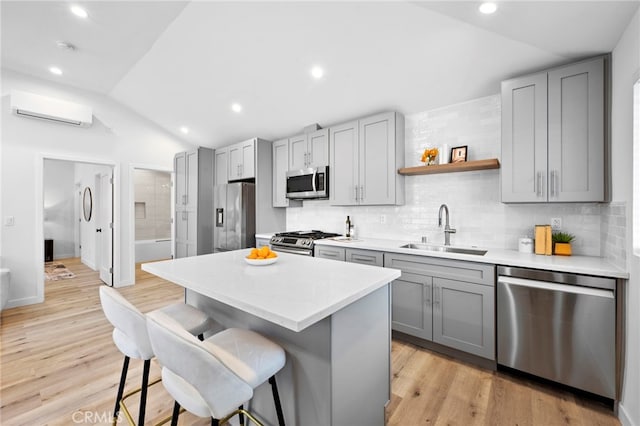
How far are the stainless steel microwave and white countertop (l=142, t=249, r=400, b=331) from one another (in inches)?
67.8

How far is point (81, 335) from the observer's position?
2844mm

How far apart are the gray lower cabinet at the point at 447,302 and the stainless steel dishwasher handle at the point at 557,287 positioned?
0.11 meters

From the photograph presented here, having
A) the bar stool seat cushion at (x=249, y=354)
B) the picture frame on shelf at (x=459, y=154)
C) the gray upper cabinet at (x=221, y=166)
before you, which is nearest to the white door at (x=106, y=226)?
the gray upper cabinet at (x=221, y=166)

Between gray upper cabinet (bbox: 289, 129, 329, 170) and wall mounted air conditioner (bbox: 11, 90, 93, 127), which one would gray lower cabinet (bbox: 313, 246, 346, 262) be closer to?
gray upper cabinet (bbox: 289, 129, 329, 170)

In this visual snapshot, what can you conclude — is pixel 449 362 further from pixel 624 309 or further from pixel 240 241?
pixel 240 241

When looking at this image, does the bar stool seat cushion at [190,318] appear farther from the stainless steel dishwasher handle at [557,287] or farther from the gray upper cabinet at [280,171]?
the gray upper cabinet at [280,171]

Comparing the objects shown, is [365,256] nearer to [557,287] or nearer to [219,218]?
[557,287]

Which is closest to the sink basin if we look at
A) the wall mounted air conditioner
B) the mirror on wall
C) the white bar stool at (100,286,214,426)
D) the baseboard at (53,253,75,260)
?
the white bar stool at (100,286,214,426)

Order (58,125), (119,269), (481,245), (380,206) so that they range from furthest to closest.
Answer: (119,269) < (58,125) < (380,206) < (481,245)

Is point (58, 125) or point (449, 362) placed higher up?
point (58, 125)

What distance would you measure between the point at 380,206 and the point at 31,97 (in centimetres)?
487

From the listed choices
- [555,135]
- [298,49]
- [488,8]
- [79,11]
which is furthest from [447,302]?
[79,11]

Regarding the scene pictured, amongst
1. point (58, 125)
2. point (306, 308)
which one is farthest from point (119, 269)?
point (306, 308)

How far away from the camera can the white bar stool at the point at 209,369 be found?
35.4 inches
